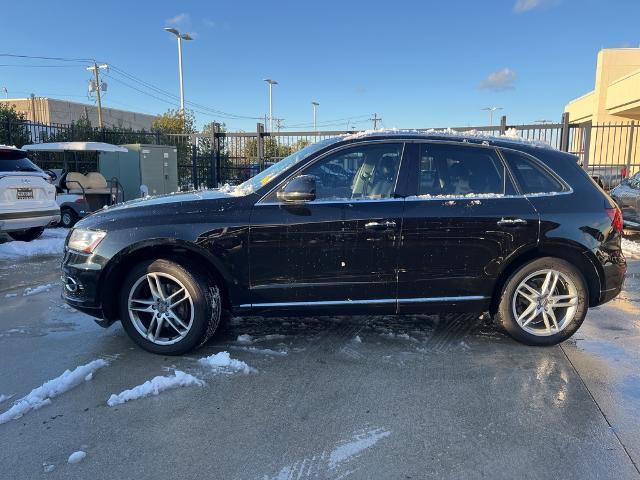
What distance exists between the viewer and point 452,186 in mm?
4145

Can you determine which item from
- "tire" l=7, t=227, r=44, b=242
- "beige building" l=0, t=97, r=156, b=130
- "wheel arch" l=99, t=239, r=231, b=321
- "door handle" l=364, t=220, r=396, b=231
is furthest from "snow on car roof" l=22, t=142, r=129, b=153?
"beige building" l=0, t=97, r=156, b=130

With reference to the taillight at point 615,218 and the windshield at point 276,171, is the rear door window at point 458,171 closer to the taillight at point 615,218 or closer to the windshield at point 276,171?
the windshield at point 276,171

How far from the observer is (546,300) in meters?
4.24

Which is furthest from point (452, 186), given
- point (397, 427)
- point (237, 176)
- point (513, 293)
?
point (237, 176)

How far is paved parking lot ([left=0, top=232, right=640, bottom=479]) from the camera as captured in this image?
2.68 meters

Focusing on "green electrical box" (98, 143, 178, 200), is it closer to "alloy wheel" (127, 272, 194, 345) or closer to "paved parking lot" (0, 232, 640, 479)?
"paved parking lot" (0, 232, 640, 479)

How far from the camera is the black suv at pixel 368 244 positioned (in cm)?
396

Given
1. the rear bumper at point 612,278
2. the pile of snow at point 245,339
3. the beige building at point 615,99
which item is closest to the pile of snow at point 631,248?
the rear bumper at point 612,278

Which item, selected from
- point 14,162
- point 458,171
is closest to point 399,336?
point 458,171

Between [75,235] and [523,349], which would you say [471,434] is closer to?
[523,349]

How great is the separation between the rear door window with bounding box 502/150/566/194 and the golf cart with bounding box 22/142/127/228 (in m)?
9.99

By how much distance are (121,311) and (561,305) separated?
367 cm

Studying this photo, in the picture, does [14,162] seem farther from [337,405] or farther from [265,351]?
[337,405]

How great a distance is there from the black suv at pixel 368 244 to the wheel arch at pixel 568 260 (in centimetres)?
1
